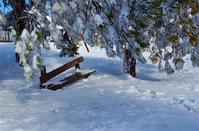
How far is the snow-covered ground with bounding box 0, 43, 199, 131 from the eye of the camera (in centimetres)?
931

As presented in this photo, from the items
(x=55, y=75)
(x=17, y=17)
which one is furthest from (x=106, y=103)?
(x=55, y=75)

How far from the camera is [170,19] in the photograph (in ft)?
27.9

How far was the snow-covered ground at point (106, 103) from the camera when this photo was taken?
9.31 metres

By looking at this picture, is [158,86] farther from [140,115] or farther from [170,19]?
[170,19]

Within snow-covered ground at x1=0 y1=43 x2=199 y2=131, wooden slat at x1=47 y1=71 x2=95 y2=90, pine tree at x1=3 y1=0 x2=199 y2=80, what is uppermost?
pine tree at x1=3 y1=0 x2=199 y2=80

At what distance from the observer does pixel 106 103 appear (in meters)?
11.6

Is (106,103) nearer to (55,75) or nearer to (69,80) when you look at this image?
(69,80)

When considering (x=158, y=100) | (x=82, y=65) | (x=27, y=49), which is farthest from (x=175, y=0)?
(x=82, y=65)

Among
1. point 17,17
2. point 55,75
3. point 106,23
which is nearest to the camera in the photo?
point 106,23

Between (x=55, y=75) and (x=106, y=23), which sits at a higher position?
(x=106, y=23)

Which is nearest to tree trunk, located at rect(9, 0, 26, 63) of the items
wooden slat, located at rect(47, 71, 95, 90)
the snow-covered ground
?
the snow-covered ground

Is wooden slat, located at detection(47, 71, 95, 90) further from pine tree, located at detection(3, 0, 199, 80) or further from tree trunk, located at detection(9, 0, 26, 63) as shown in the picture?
pine tree, located at detection(3, 0, 199, 80)

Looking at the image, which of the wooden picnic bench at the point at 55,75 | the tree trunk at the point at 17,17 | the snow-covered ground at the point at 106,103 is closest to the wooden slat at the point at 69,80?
the wooden picnic bench at the point at 55,75

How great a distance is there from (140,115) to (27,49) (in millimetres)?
3943
